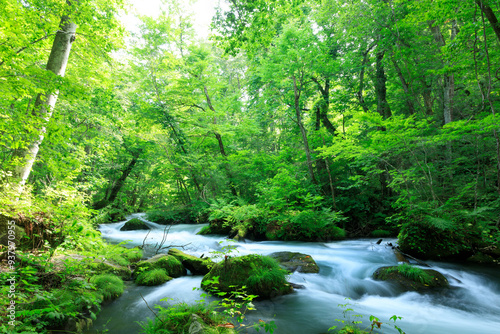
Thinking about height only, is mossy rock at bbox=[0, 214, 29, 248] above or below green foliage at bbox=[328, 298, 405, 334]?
above

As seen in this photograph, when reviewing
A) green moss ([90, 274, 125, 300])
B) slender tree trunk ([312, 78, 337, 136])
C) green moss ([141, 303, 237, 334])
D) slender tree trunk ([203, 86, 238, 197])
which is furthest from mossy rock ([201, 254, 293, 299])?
slender tree trunk ([312, 78, 337, 136])

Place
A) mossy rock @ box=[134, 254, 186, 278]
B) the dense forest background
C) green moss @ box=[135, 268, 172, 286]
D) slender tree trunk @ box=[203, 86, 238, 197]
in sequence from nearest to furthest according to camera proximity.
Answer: the dense forest background, green moss @ box=[135, 268, 172, 286], mossy rock @ box=[134, 254, 186, 278], slender tree trunk @ box=[203, 86, 238, 197]

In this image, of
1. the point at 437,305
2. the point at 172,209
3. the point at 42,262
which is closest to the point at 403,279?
the point at 437,305

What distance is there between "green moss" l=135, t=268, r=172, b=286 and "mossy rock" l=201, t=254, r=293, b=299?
1173 mm

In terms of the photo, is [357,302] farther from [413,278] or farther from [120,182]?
[120,182]

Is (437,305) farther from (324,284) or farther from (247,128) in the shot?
(247,128)

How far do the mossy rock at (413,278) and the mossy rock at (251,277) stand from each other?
2.44 meters

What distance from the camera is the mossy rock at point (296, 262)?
20.0ft

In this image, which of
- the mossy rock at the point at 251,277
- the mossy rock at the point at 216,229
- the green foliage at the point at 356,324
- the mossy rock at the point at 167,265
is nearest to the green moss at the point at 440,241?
the green foliage at the point at 356,324

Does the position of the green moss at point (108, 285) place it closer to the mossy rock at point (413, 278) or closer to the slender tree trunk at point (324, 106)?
the mossy rock at point (413, 278)

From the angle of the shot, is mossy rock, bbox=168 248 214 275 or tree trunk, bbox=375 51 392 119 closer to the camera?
mossy rock, bbox=168 248 214 275

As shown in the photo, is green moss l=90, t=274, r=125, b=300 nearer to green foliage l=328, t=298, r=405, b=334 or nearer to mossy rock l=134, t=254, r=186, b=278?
mossy rock l=134, t=254, r=186, b=278

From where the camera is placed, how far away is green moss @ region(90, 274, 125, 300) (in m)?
4.39

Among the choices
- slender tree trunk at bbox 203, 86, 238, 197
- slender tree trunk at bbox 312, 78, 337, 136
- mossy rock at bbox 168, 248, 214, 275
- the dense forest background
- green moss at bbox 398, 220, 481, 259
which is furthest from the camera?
slender tree trunk at bbox 203, 86, 238, 197
